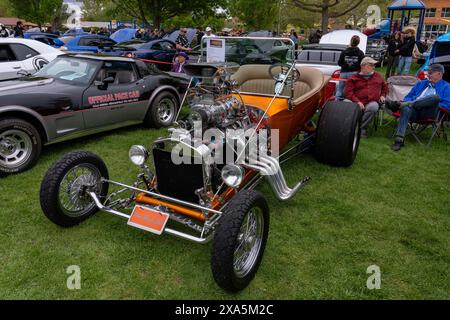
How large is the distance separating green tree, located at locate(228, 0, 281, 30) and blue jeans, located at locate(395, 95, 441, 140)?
95.6 feet

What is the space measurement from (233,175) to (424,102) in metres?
4.64

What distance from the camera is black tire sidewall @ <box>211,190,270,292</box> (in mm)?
2643

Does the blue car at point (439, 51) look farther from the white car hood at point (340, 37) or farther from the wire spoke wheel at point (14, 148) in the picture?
the wire spoke wheel at point (14, 148)

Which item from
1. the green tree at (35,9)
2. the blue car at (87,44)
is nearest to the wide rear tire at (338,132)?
the blue car at (87,44)

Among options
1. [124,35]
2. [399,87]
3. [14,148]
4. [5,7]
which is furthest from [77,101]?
[5,7]

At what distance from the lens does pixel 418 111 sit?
641cm

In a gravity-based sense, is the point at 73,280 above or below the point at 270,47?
→ below

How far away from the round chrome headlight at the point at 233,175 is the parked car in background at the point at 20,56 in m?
6.67

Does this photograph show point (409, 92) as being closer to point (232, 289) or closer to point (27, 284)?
point (232, 289)

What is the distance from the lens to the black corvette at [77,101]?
5.08m

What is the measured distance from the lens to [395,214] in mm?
4242

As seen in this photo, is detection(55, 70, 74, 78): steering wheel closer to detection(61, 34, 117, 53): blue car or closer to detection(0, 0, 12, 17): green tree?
detection(61, 34, 117, 53): blue car
